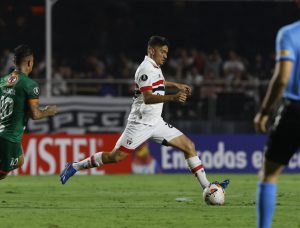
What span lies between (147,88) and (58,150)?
29.1 ft

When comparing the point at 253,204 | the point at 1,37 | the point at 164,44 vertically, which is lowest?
the point at 253,204

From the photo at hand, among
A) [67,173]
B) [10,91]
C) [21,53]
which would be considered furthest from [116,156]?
[21,53]

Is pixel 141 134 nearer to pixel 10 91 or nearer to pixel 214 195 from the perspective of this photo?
pixel 214 195

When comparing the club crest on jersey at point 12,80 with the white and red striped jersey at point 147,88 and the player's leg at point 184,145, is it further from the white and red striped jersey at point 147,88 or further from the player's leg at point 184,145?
the player's leg at point 184,145

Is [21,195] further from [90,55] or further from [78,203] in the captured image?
[90,55]

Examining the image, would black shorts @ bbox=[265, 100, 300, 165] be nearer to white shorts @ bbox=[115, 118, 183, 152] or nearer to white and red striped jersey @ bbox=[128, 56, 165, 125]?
white and red striped jersey @ bbox=[128, 56, 165, 125]

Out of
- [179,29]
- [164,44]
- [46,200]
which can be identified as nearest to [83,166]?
[46,200]

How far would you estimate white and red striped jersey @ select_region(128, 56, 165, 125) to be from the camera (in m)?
14.1

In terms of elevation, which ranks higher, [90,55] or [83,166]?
[90,55]

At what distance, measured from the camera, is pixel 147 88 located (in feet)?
46.1

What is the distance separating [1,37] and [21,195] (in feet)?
40.4

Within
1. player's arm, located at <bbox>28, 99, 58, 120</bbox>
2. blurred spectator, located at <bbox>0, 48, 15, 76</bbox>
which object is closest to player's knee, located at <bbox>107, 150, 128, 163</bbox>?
player's arm, located at <bbox>28, 99, 58, 120</bbox>

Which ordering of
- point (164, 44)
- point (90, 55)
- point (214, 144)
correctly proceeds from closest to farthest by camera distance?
point (164, 44) < point (214, 144) < point (90, 55)

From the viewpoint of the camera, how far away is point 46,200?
14281mm
